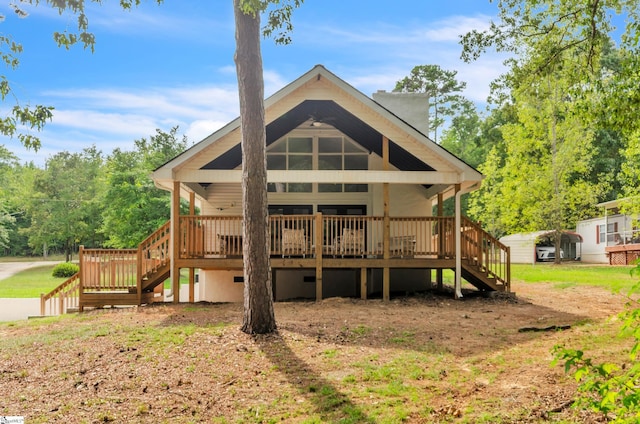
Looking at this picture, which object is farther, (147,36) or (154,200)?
(154,200)

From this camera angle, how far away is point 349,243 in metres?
14.5

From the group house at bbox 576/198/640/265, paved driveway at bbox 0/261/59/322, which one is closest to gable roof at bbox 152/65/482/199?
paved driveway at bbox 0/261/59/322

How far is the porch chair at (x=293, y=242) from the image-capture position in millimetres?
14430

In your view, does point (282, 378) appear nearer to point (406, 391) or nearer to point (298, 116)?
point (406, 391)

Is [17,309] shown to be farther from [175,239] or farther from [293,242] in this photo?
[293,242]

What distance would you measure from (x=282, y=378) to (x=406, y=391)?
165 cm

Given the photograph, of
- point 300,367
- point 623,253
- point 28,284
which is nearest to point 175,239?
point 300,367

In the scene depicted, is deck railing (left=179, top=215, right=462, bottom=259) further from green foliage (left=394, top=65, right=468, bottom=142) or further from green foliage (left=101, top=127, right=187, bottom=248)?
green foliage (left=394, top=65, right=468, bottom=142)

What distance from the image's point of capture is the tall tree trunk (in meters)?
9.19

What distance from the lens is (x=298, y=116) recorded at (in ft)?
53.0

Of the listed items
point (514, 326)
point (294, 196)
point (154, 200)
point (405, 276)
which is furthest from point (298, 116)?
point (154, 200)

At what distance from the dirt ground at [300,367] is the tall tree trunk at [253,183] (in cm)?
51

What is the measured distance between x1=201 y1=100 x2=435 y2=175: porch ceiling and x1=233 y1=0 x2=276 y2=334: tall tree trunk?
5.66m

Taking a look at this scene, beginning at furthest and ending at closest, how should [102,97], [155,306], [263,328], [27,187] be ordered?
[27,187] < [102,97] < [155,306] < [263,328]
